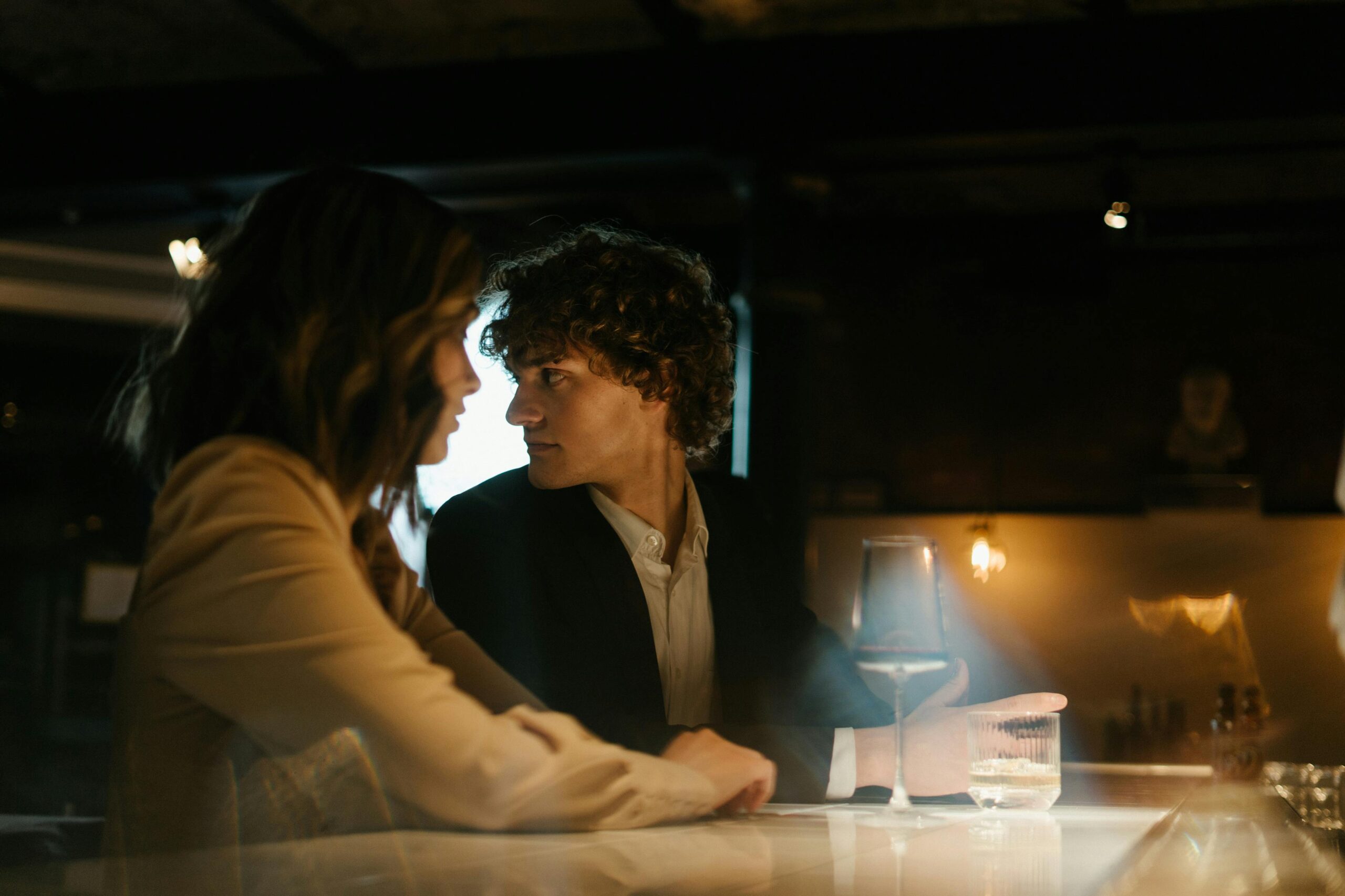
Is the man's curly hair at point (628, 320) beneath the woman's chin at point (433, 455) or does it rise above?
above

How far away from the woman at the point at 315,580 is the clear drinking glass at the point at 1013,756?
26 cm

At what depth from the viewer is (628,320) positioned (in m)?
0.81

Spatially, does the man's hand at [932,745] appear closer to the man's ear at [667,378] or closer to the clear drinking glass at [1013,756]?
the clear drinking glass at [1013,756]

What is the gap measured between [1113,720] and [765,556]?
0.68 metres

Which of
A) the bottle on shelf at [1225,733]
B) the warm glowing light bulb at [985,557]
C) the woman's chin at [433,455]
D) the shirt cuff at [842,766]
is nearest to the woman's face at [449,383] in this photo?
the woman's chin at [433,455]

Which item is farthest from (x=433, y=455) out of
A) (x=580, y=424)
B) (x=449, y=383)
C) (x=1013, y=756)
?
(x=1013, y=756)

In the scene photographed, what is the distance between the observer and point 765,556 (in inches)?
35.7

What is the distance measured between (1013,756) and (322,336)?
1.84 ft

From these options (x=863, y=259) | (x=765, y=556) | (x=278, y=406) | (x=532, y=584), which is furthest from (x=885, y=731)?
(x=863, y=259)

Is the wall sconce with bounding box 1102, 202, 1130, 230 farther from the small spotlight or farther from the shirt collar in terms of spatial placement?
the small spotlight

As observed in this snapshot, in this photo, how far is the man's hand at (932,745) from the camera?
2.66 ft

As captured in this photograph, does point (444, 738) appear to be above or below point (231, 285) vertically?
below

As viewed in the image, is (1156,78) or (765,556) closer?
(765,556)

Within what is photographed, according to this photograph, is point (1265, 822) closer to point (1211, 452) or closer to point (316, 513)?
point (316, 513)
